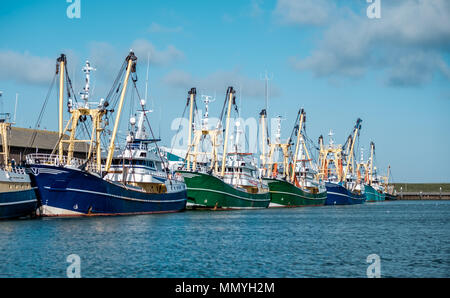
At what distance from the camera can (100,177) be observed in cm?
5172

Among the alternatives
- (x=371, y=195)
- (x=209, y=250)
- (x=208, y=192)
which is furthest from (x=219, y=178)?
(x=371, y=195)

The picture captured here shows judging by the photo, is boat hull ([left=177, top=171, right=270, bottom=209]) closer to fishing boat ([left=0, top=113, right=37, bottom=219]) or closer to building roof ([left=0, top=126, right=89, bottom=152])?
building roof ([left=0, top=126, right=89, bottom=152])

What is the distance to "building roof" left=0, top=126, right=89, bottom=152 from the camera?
8994cm

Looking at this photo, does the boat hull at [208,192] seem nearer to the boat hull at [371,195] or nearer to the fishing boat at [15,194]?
the fishing boat at [15,194]

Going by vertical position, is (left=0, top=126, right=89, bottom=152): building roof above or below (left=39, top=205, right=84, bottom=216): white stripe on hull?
above

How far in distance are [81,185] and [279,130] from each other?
60.2 meters

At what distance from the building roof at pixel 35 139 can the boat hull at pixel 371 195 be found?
98516mm

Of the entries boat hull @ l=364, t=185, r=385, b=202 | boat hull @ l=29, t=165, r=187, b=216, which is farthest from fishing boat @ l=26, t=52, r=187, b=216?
boat hull @ l=364, t=185, r=385, b=202

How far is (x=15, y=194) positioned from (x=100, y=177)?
26.6 ft

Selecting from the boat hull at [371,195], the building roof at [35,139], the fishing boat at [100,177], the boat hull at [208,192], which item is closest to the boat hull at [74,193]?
the fishing boat at [100,177]

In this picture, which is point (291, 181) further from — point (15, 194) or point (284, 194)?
point (15, 194)

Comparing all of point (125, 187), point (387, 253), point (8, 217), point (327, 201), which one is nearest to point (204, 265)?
point (387, 253)

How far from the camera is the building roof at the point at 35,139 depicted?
89938 mm

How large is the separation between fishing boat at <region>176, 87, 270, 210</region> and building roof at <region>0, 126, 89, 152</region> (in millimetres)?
20031
